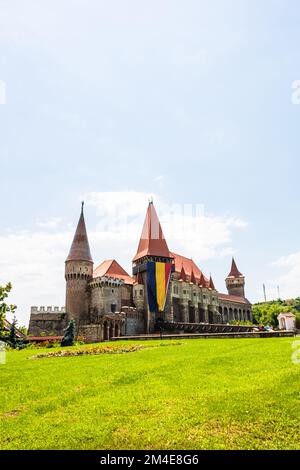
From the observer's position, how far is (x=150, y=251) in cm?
5441

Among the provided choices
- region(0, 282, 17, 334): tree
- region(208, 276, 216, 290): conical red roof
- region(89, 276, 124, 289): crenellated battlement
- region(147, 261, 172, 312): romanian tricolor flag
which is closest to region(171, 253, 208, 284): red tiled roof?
region(208, 276, 216, 290): conical red roof

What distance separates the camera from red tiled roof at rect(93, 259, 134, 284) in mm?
50728

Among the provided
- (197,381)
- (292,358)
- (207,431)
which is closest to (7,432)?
(207,431)

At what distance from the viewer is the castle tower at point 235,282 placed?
275ft

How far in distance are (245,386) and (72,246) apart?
43219 mm

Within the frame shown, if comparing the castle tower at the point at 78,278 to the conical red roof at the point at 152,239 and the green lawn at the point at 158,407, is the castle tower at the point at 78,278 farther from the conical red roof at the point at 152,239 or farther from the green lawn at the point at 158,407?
the green lawn at the point at 158,407

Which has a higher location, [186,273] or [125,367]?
[186,273]

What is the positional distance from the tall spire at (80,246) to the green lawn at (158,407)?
120 feet

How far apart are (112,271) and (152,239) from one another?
8921mm

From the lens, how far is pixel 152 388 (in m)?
9.79

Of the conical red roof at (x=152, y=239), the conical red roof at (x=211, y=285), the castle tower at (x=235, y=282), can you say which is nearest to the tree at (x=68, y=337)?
the conical red roof at (x=152, y=239)

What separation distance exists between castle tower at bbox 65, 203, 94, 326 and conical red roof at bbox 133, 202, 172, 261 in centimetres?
923

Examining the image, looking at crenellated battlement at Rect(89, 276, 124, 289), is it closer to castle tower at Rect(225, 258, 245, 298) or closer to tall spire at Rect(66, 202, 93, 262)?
tall spire at Rect(66, 202, 93, 262)
